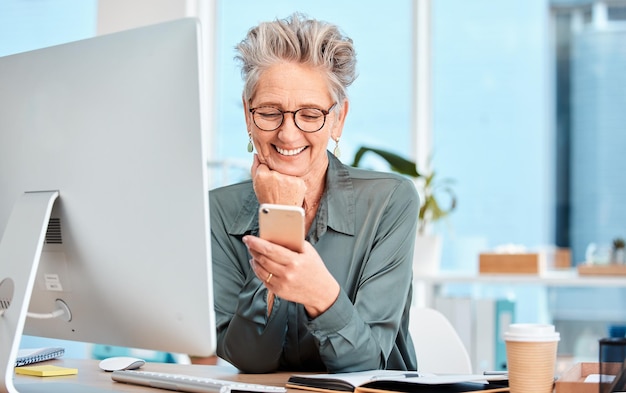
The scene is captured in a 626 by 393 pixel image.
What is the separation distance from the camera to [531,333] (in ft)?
3.93

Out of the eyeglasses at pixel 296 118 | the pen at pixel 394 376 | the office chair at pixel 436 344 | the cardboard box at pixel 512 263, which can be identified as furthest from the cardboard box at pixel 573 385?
the cardboard box at pixel 512 263

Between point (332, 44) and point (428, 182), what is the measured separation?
2109 mm

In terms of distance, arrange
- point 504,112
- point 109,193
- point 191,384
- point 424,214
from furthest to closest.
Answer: point 504,112 < point 424,214 < point 191,384 < point 109,193

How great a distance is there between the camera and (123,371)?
4.91 feet

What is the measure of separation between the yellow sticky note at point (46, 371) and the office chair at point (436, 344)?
0.77 meters

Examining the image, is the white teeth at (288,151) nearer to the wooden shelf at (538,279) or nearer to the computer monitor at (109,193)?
the computer monitor at (109,193)

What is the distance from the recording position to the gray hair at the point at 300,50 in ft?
5.69

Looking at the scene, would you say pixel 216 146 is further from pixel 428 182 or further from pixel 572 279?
pixel 572 279

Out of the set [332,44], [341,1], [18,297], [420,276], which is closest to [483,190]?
[420,276]

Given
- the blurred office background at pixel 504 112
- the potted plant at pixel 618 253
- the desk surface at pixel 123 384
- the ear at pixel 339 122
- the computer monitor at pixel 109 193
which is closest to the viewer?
the computer monitor at pixel 109 193

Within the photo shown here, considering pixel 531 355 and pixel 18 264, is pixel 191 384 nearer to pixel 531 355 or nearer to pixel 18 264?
pixel 18 264

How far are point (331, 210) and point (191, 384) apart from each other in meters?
0.61

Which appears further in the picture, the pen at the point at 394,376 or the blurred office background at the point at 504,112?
the blurred office background at the point at 504,112

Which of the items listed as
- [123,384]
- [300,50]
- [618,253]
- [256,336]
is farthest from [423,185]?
[123,384]
